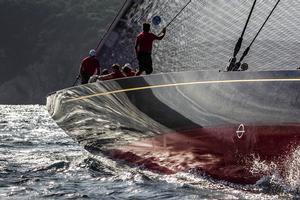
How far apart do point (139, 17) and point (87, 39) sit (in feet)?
308

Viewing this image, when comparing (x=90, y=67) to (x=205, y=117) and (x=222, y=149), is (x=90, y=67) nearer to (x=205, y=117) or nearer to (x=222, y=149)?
(x=205, y=117)

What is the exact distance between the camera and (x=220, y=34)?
7523 mm

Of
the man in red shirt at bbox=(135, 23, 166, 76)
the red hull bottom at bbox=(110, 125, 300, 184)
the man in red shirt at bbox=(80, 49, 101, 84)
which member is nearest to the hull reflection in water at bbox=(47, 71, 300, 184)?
the red hull bottom at bbox=(110, 125, 300, 184)

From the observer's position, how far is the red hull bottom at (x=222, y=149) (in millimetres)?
5848

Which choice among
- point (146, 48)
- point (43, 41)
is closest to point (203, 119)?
point (146, 48)

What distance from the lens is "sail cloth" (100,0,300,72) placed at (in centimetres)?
687

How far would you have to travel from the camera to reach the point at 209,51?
7633 mm

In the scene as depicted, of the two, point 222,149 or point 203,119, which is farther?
point 203,119

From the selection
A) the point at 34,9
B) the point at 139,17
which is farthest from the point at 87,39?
the point at 139,17

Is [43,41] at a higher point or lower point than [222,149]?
higher

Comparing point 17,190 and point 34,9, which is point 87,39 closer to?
point 34,9

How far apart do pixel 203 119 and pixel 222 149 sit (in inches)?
14.7

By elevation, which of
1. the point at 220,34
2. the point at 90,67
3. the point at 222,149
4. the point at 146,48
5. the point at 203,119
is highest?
the point at 90,67

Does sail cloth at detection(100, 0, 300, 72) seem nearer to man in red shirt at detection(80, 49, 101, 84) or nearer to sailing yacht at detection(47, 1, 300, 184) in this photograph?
sailing yacht at detection(47, 1, 300, 184)
